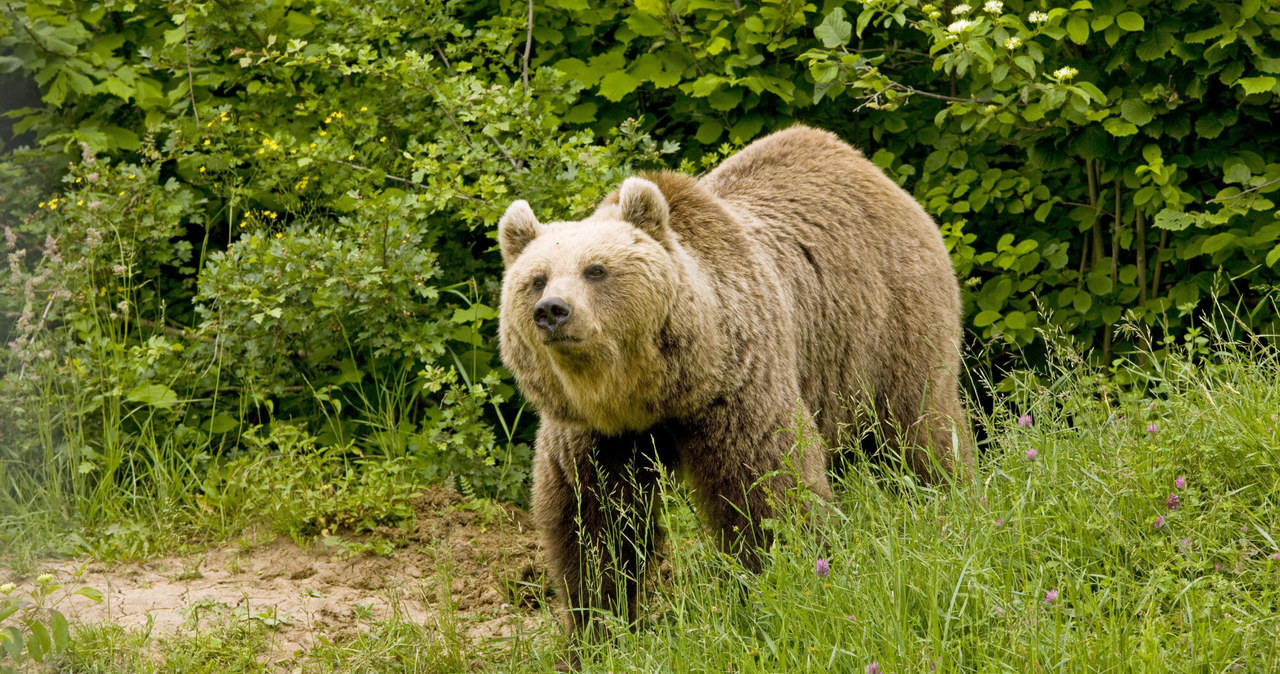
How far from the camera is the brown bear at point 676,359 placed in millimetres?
4031

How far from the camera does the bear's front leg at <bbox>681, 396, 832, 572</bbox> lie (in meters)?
4.11

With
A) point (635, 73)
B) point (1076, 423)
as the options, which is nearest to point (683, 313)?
point (1076, 423)

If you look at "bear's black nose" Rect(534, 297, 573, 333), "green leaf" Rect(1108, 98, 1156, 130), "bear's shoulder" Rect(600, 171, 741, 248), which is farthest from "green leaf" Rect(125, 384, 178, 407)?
"green leaf" Rect(1108, 98, 1156, 130)

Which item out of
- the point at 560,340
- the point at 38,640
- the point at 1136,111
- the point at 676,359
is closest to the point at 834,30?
the point at 1136,111

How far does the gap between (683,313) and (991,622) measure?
1522 millimetres

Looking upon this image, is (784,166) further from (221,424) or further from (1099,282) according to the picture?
(221,424)

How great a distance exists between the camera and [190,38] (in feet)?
21.9

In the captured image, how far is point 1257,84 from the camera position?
5207mm

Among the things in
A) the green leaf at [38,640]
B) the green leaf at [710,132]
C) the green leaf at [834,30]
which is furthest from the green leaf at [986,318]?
the green leaf at [38,640]

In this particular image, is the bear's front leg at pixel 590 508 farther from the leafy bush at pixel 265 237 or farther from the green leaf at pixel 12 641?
the green leaf at pixel 12 641

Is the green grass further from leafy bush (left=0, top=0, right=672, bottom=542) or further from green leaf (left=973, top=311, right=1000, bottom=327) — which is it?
green leaf (left=973, top=311, right=1000, bottom=327)

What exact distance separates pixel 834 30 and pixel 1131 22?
1334 mm

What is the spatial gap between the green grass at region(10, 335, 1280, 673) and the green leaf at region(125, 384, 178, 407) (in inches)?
71.1

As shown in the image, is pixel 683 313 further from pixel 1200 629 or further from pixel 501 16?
pixel 501 16
